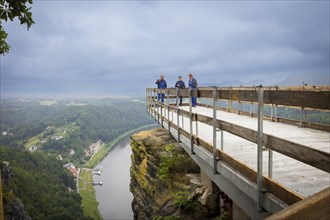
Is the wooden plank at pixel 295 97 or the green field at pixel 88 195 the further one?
the green field at pixel 88 195

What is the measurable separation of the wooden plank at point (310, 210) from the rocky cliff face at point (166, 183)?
6.69 m

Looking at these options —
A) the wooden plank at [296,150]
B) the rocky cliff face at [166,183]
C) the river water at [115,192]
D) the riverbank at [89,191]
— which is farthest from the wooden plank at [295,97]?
the riverbank at [89,191]

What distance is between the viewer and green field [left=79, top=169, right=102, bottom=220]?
67.9 meters

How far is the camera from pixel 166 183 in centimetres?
1138

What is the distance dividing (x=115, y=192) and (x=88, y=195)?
13135 mm

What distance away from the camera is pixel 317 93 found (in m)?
2.57

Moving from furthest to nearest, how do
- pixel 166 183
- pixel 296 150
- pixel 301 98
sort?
1. pixel 166 183
2. pixel 296 150
3. pixel 301 98

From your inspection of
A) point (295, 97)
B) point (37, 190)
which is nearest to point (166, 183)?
point (295, 97)

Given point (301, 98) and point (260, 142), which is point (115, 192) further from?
point (301, 98)

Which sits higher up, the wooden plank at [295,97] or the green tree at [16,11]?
the green tree at [16,11]

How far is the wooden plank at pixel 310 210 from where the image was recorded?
5.37 ft

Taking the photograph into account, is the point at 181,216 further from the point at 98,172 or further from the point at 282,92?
the point at 98,172

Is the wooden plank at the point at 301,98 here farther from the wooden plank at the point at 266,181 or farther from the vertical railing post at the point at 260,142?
the wooden plank at the point at 266,181

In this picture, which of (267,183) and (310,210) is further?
(267,183)
